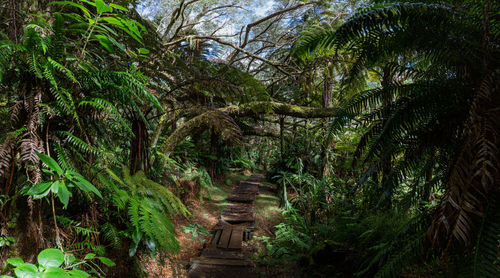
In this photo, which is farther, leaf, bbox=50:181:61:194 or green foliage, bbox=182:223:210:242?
green foliage, bbox=182:223:210:242

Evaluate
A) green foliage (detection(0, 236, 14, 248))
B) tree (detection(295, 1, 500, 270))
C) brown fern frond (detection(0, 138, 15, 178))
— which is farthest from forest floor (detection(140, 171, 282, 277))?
tree (detection(295, 1, 500, 270))

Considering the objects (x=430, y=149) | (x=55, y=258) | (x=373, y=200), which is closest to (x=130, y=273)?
A: (x=55, y=258)

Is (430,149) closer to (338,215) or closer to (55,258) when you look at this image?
(338,215)

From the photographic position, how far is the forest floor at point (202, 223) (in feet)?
9.41

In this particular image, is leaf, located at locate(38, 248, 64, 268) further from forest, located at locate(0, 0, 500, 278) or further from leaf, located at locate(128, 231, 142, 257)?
leaf, located at locate(128, 231, 142, 257)

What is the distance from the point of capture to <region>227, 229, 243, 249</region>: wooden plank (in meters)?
3.72

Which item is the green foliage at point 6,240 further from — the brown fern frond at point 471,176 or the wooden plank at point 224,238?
the wooden plank at point 224,238

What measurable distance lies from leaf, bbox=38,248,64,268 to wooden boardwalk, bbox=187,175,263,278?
2.38 meters

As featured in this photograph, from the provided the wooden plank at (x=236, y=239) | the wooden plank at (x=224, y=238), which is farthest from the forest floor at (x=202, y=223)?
the wooden plank at (x=224, y=238)

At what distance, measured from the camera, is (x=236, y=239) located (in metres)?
4.00

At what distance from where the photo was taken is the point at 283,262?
325 centimetres

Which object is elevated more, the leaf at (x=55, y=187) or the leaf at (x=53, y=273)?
the leaf at (x=55, y=187)

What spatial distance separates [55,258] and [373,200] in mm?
3939

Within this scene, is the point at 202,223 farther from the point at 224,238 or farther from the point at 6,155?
the point at 6,155
